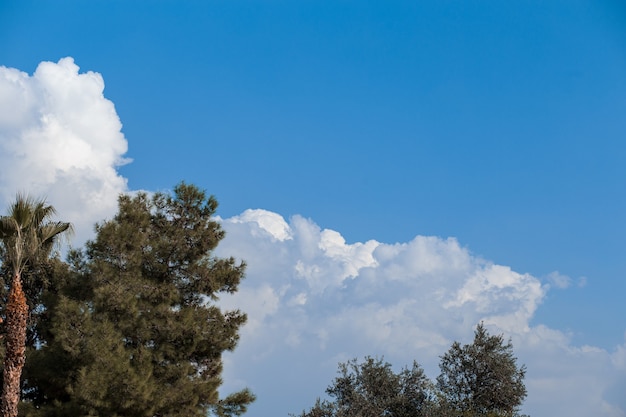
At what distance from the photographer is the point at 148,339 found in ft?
102

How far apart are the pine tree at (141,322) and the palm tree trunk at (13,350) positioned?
192cm

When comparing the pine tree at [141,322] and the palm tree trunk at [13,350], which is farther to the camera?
the pine tree at [141,322]

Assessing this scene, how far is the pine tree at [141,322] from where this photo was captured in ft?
95.5

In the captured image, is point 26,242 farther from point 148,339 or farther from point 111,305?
point 148,339

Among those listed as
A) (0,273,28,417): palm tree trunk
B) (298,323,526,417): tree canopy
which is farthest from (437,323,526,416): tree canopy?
(0,273,28,417): palm tree trunk

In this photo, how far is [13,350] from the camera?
2755 cm

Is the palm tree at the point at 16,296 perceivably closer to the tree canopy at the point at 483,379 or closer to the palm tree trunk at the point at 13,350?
the palm tree trunk at the point at 13,350

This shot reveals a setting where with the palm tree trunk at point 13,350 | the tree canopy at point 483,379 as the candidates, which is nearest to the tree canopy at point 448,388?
the tree canopy at point 483,379

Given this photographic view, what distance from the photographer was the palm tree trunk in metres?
27.2

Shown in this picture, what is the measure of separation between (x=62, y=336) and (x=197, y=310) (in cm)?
586

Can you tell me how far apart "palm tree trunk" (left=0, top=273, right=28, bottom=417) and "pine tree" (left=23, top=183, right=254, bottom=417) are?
1.92 m

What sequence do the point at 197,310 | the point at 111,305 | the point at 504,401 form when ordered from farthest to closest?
the point at 504,401, the point at 197,310, the point at 111,305

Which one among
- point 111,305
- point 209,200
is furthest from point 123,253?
point 209,200

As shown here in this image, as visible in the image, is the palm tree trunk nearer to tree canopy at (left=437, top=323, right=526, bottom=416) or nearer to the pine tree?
the pine tree
